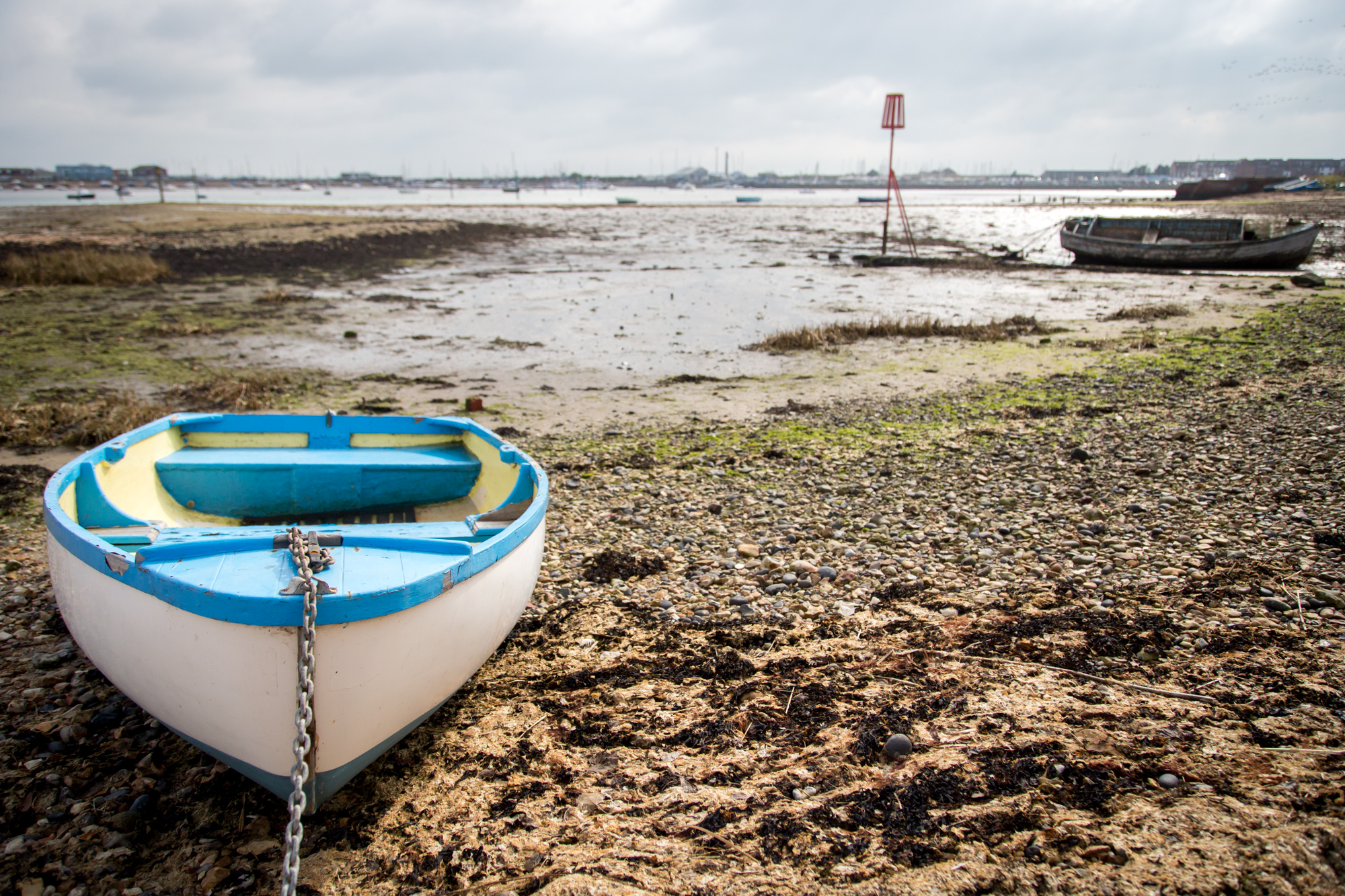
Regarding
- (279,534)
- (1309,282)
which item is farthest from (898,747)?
(1309,282)

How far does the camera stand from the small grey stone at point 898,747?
434 cm

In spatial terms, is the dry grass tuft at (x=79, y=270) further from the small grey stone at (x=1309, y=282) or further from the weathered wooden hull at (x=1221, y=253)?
the weathered wooden hull at (x=1221, y=253)

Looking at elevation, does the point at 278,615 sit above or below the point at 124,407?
above

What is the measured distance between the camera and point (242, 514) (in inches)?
270

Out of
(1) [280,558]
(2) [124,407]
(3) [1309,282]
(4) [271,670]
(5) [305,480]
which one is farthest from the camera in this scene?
(3) [1309,282]

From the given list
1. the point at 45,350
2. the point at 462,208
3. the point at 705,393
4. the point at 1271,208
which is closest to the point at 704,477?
the point at 705,393

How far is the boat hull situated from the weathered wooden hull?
37.4m

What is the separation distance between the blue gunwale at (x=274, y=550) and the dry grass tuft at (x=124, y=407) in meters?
5.09

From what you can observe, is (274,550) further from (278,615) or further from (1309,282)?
(1309,282)

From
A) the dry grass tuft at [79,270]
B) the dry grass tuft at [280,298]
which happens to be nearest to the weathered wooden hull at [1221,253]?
the dry grass tuft at [280,298]

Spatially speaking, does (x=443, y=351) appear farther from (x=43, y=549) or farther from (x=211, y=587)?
(x=211, y=587)

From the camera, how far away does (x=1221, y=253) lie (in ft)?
103

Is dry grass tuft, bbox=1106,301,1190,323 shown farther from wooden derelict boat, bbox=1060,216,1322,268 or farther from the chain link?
the chain link

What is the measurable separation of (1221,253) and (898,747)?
120 feet
